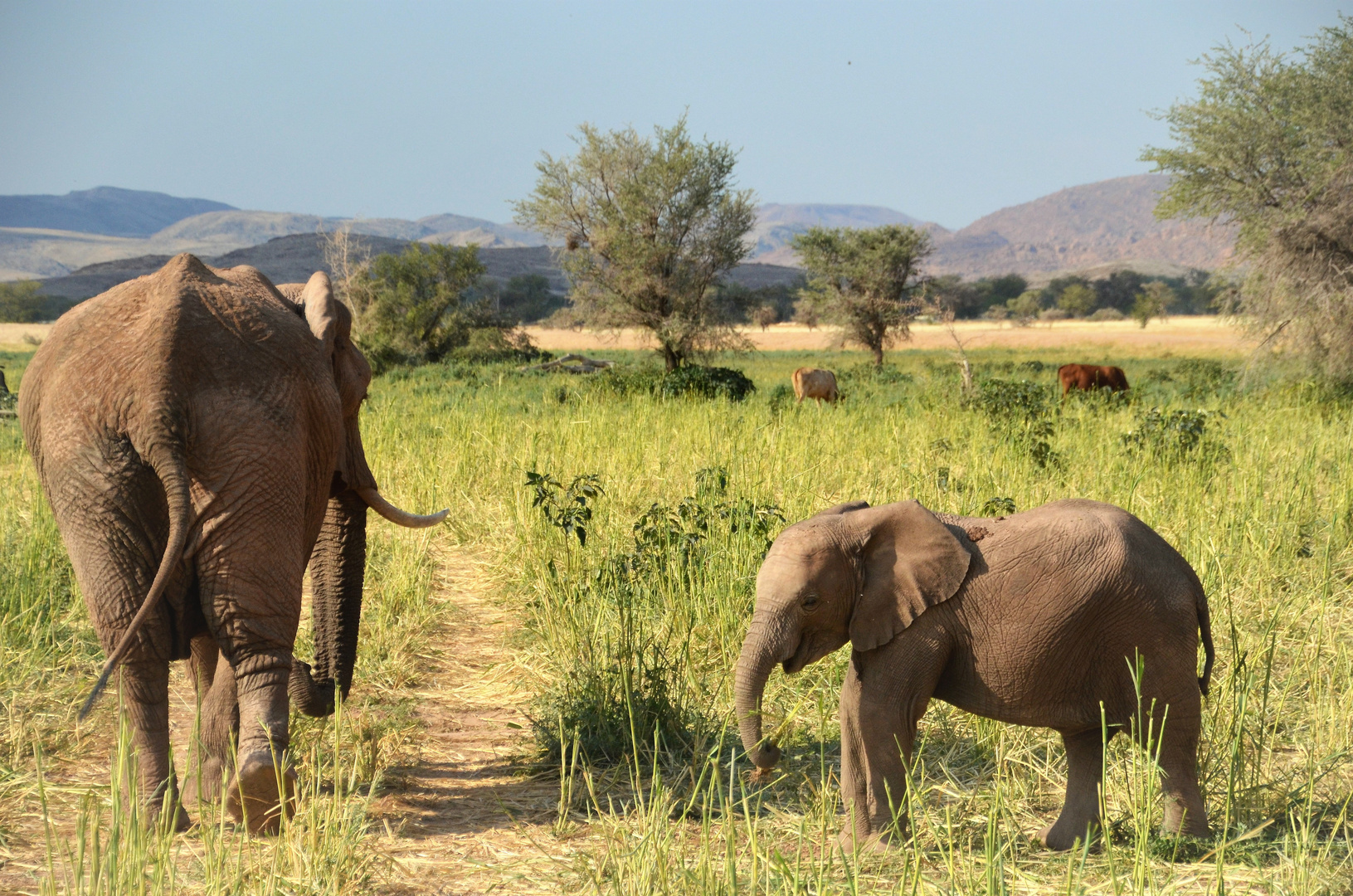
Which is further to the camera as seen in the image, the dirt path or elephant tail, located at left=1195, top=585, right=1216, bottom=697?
the dirt path

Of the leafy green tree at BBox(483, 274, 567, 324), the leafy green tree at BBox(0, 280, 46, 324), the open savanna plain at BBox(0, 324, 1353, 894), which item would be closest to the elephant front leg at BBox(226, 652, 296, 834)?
the open savanna plain at BBox(0, 324, 1353, 894)

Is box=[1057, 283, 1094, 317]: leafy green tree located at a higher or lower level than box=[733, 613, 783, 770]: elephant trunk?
higher

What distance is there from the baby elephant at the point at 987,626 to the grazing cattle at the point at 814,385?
13.1 meters

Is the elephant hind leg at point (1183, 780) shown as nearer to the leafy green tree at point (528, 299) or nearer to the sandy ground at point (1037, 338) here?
the sandy ground at point (1037, 338)

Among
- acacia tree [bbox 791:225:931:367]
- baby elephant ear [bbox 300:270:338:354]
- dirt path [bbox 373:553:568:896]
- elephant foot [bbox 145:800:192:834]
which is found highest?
acacia tree [bbox 791:225:931:367]

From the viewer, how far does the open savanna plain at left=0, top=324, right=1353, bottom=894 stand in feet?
8.97

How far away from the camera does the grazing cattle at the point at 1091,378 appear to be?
16.2 meters

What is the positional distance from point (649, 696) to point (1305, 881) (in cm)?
228

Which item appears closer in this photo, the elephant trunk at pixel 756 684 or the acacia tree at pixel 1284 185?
the elephant trunk at pixel 756 684

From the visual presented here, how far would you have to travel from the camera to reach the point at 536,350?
3134 centimetres

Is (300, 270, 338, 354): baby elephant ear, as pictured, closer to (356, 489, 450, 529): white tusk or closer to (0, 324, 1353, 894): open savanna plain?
(356, 489, 450, 529): white tusk

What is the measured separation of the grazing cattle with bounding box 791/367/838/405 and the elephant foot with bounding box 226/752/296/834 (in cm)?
1342

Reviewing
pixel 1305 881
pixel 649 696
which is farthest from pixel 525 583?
pixel 1305 881

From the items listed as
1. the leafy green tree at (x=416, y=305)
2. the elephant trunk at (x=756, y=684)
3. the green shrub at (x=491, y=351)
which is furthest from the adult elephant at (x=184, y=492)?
the leafy green tree at (x=416, y=305)
